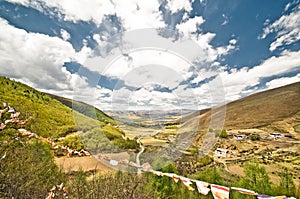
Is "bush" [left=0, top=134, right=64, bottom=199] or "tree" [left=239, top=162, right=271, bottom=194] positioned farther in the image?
"tree" [left=239, top=162, right=271, bottom=194]

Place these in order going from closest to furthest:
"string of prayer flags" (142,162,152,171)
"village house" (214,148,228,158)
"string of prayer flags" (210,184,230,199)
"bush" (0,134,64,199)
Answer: "string of prayer flags" (210,184,230,199), "bush" (0,134,64,199), "string of prayer flags" (142,162,152,171), "village house" (214,148,228,158)

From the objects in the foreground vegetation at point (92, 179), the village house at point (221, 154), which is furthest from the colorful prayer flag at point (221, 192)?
the village house at point (221, 154)

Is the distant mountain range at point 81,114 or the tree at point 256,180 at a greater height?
the distant mountain range at point 81,114

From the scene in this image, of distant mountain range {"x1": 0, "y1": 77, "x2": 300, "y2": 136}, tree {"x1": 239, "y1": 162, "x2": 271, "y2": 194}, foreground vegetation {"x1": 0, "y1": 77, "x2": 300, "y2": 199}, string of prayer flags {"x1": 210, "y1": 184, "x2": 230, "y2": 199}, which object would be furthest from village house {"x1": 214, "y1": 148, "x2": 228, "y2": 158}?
string of prayer flags {"x1": 210, "y1": 184, "x2": 230, "y2": 199}

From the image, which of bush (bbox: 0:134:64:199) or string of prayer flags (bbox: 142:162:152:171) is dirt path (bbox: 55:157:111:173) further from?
string of prayer flags (bbox: 142:162:152:171)

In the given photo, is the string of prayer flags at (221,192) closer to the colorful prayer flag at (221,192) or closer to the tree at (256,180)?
the colorful prayer flag at (221,192)

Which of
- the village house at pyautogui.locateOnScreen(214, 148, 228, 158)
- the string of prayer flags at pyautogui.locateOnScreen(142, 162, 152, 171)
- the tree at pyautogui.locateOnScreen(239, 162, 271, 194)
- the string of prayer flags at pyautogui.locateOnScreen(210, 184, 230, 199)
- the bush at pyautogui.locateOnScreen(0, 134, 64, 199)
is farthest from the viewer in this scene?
the village house at pyautogui.locateOnScreen(214, 148, 228, 158)

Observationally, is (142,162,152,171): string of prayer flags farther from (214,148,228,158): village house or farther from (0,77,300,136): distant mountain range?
(214,148,228,158): village house

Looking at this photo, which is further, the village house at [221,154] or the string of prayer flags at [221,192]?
the village house at [221,154]

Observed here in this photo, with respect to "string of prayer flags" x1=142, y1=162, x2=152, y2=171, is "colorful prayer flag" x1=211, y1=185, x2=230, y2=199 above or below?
below

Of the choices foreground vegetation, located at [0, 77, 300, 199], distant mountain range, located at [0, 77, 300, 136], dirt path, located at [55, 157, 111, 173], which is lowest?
dirt path, located at [55, 157, 111, 173]

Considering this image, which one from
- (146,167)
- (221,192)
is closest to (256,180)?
(221,192)

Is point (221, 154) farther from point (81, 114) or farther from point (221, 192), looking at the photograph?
point (221, 192)
